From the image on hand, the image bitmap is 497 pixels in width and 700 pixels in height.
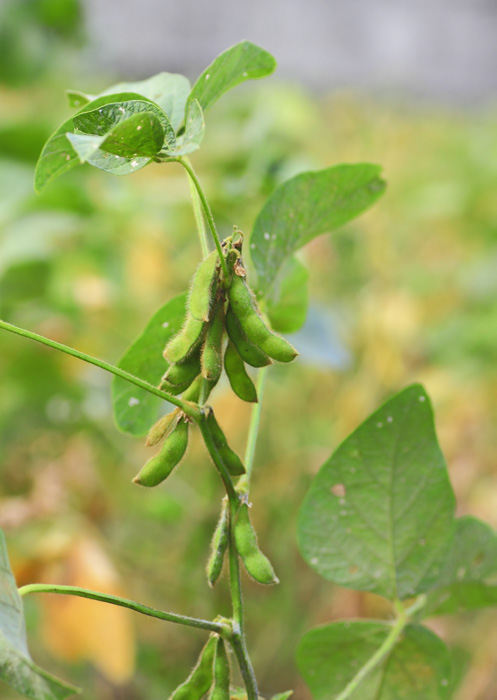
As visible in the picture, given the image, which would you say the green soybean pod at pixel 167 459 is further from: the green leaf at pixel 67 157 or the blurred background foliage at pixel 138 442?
the blurred background foliage at pixel 138 442

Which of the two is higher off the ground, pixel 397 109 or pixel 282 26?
pixel 282 26

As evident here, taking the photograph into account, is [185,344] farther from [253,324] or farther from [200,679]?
[200,679]

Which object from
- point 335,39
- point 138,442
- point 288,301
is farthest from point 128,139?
point 335,39

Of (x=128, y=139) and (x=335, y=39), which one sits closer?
(x=128, y=139)

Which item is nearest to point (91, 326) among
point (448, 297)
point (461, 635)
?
point (461, 635)

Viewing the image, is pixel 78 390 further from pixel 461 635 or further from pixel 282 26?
pixel 282 26

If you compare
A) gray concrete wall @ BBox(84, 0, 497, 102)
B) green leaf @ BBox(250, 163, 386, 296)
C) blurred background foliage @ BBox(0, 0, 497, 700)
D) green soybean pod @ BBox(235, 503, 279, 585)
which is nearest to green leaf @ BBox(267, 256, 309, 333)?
green leaf @ BBox(250, 163, 386, 296)

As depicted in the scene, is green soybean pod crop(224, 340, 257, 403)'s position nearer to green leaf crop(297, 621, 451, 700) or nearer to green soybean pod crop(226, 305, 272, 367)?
green soybean pod crop(226, 305, 272, 367)
